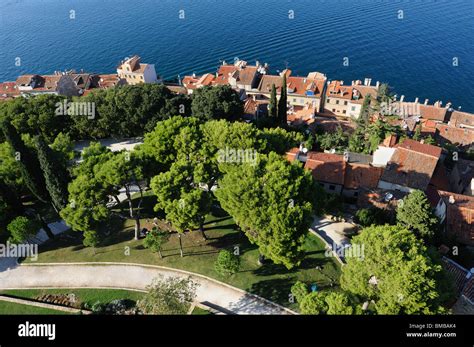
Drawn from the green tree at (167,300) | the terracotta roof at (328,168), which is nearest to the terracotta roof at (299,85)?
the terracotta roof at (328,168)


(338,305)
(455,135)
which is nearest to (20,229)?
(338,305)

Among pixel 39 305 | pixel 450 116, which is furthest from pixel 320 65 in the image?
pixel 39 305

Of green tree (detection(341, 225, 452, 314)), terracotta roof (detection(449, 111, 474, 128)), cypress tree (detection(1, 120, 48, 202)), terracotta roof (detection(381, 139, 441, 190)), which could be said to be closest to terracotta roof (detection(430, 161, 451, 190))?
terracotta roof (detection(381, 139, 441, 190))

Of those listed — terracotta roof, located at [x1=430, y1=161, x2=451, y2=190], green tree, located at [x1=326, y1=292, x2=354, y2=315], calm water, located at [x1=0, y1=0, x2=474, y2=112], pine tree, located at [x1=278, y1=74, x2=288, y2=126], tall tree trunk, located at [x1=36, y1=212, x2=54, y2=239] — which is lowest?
tall tree trunk, located at [x1=36, y1=212, x2=54, y2=239]

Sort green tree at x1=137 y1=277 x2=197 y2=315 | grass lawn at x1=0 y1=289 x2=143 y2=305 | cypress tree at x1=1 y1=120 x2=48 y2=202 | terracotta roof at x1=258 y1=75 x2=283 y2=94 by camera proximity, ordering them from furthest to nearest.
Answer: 1. terracotta roof at x1=258 y1=75 x2=283 y2=94
2. cypress tree at x1=1 y1=120 x2=48 y2=202
3. grass lawn at x1=0 y1=289 x2=143 y2=305
4. green tree at x1=137 y1=277 x2=197 y2=315

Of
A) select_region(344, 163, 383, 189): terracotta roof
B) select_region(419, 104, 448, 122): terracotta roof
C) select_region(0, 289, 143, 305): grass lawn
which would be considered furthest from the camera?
select_region(419, 104, 448, 122): terracotta roof

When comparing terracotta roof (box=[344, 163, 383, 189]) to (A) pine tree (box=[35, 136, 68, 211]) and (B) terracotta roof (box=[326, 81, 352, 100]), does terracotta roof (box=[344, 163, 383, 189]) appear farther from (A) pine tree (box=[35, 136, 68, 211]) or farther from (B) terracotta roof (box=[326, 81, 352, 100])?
(B) terracotta roof (box=[326, 81, 352, 100])
